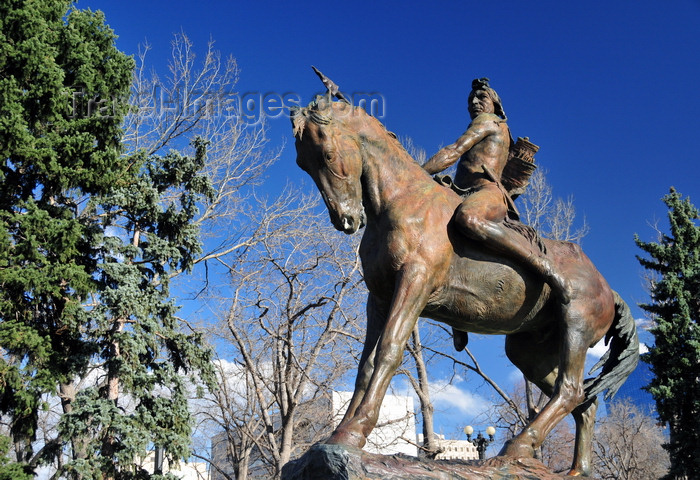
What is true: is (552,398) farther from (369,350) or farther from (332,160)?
(332,160)

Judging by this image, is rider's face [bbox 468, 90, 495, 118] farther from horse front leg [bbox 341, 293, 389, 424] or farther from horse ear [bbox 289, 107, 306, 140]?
horse front leg [bbox 341, 293, 389, 424]

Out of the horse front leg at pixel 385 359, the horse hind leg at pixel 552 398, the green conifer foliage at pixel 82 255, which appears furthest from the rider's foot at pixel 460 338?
the green conifer foliage at pixel 82 255

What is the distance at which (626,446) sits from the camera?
82.4ft

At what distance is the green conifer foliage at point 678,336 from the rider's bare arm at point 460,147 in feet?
47.0

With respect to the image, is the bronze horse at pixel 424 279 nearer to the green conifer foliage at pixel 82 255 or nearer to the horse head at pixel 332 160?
the horse head at pixel 332 160

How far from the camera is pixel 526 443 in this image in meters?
4.00

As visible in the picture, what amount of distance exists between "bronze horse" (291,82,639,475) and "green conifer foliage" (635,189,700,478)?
13660 mm

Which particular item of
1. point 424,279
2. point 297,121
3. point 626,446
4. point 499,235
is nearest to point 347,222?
point 424,279

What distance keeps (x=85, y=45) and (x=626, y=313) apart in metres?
13.4

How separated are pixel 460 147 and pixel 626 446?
24481 mm

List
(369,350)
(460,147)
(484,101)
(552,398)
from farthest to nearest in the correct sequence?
(484,101), (460,147), (552,398), (369,350)

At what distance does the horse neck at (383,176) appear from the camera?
165 inches

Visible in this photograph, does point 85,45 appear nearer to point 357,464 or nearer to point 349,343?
point 349,343

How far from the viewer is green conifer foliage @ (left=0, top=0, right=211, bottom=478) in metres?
12.0
